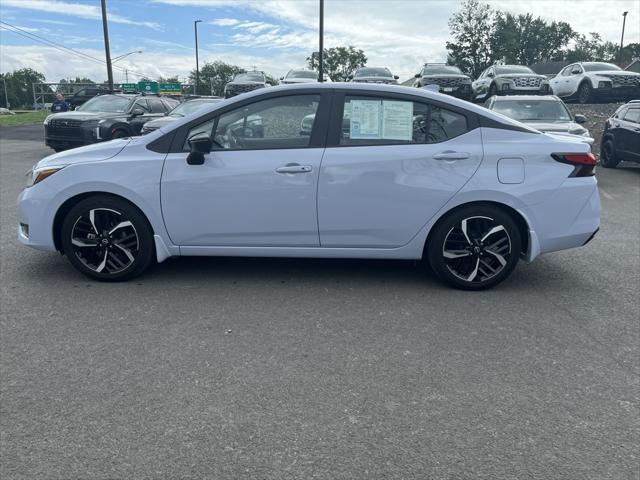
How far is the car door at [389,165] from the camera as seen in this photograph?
4594mm

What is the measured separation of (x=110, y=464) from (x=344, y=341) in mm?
1691

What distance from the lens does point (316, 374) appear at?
3309 millimetres

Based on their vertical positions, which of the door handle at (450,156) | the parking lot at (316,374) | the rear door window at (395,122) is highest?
the rear door window at (395,122)

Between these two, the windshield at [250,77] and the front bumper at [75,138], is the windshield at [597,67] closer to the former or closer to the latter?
the windshield at [250,77]

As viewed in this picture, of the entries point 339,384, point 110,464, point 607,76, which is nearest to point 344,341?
point 339,384

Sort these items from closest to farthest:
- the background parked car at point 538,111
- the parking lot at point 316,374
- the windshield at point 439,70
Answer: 1. the parking lot at point 316,374
2. the background parked car at point 538,111
3. the windshield at point 439,70

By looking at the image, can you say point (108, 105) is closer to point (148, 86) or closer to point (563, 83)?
point (563, 83)

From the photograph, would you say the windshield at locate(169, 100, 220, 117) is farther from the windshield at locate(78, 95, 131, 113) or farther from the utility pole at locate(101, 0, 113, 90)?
the utility pole at locate(101, 0, 113, 90)

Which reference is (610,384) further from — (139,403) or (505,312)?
(139,403)

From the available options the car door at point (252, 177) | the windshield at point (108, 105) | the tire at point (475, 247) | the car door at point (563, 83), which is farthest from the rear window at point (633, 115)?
the windshield at point (108, 105)

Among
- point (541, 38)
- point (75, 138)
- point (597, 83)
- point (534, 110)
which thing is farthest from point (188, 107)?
point (541, 38)

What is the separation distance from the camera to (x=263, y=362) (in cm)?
346

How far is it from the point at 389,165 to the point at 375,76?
19607mm

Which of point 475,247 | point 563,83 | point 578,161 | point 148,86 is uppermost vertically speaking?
point 148,86
